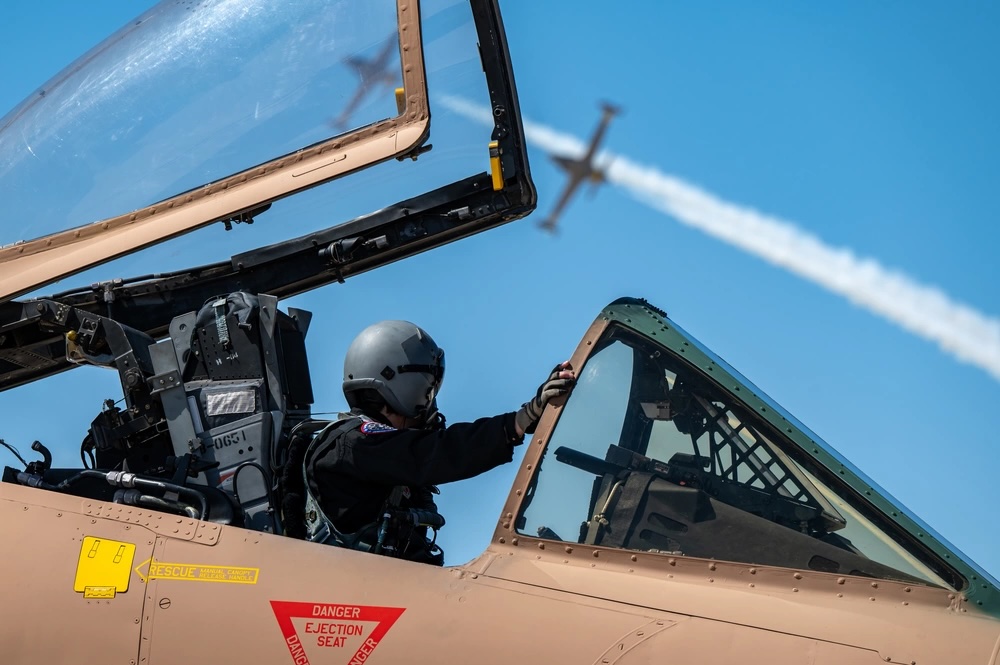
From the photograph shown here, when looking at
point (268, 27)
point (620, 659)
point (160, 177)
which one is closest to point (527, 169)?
point (268, 27)

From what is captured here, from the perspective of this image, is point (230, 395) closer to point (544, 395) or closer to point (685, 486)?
point (544, 395)

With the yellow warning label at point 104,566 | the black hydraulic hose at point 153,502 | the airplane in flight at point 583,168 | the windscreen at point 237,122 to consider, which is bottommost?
the yellow warning label at point 104,566

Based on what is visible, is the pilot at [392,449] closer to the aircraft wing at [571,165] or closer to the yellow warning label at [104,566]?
the yellow warning label at [104,566]

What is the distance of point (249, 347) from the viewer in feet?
16.1

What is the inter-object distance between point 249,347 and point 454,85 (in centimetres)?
152

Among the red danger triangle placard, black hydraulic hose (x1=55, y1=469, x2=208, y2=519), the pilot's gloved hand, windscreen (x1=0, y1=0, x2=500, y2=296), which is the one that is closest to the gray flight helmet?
windscreen (x1=0, y1=0, x2=500, y2=296)

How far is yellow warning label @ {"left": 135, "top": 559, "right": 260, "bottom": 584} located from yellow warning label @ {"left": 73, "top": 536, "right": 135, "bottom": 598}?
6 centimetres

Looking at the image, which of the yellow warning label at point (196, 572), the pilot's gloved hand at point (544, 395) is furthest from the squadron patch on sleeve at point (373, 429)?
the yellow warning label at point (196, 572)

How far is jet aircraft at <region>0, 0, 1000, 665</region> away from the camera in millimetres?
3510

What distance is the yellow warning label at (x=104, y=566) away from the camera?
3.98 metres

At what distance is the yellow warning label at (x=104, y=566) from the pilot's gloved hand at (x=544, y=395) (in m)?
1.51

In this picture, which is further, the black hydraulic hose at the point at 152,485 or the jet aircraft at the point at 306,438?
the black hydraulic hose at the point at 152,485

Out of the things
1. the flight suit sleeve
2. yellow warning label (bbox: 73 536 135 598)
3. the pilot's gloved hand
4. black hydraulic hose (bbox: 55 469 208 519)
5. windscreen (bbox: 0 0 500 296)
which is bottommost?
yellow warning label (bbox: 73 536 135 598)

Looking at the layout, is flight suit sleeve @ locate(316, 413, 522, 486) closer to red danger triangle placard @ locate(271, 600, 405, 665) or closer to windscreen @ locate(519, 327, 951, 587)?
windscreen @ locate(519, 327, 951, 587)
